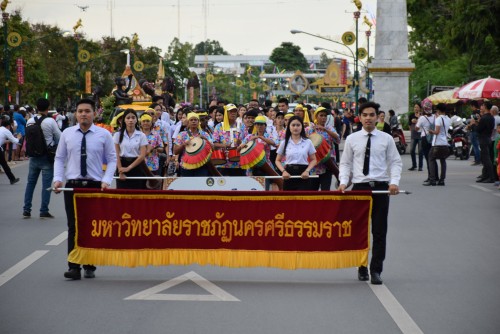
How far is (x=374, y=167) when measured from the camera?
10.3m

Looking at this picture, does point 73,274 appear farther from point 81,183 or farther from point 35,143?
point 35,143

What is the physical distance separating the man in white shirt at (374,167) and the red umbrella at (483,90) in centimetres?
2594

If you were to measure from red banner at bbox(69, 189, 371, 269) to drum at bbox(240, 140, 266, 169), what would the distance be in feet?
14.6

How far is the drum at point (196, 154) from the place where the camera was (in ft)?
47.7

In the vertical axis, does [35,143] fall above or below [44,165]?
above

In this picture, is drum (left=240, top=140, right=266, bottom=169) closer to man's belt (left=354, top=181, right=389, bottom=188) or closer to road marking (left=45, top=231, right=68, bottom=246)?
road marking (left=45, top=231, right=68, bottom=246)

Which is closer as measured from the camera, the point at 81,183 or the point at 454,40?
the point at 81,183

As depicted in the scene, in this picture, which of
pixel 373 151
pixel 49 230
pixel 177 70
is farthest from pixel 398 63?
pixel 177 70

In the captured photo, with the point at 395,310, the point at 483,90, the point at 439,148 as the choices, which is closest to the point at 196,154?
the point at 395,310

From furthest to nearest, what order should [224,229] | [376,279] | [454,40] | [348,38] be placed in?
[348,38]
[454,40]
[224,229]
[376,279]

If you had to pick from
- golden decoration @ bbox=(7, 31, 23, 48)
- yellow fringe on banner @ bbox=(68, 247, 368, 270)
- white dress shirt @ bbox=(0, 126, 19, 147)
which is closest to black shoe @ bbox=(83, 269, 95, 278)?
yellow fringe on banner @ bbox=(68, 247, 368, 270)

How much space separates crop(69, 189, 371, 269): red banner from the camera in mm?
10273

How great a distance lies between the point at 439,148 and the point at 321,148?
355 inches

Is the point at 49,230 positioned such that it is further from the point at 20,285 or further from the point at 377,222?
the point at 377,222
